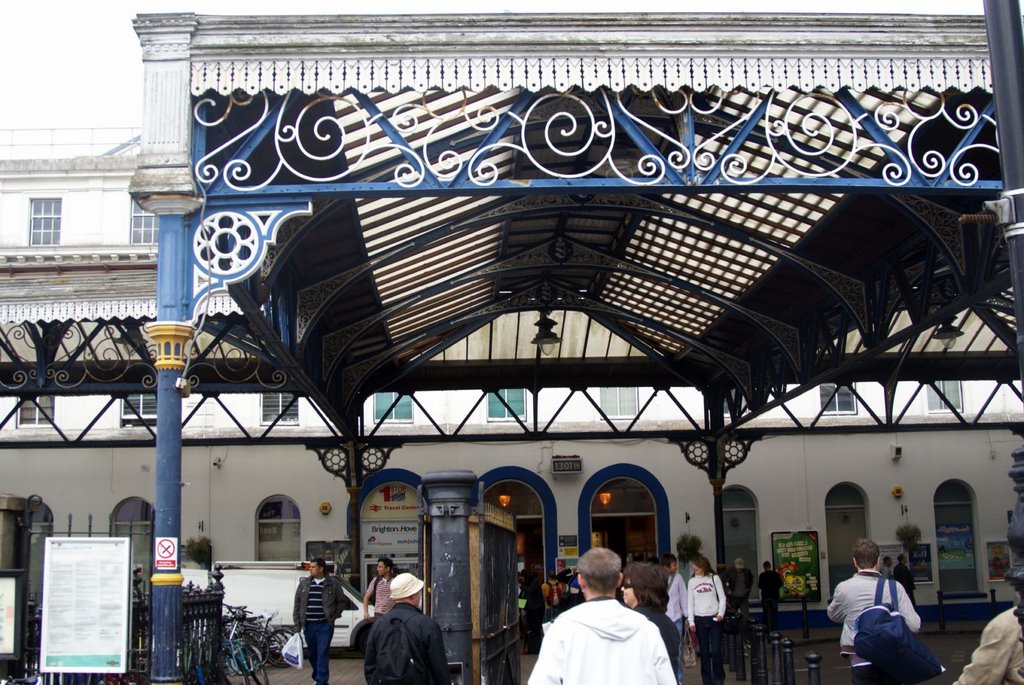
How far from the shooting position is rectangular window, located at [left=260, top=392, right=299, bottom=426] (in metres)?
26.5

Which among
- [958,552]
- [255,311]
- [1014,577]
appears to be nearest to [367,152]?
[255,311]

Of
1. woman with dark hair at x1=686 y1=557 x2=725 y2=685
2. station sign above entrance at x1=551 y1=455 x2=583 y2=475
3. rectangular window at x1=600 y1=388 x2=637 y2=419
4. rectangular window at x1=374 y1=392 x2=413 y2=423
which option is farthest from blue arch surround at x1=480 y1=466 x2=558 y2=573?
woman with dark hair at x1=686 y1=557 x2=725 y2=685

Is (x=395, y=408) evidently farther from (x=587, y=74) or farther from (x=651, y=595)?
(x=651, y=595)

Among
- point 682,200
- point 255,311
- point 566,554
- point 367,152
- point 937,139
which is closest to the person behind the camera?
point 367,152

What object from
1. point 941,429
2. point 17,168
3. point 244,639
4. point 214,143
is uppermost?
point 17,168

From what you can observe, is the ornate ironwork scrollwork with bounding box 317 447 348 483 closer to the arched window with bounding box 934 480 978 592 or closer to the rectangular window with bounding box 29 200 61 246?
the arched window with bounding box 934 480 978 592

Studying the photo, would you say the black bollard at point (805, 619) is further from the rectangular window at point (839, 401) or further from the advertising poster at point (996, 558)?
the advertising poster at point (996, 558)

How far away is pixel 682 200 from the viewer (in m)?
15.2

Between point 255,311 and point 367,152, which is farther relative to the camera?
point 255,311

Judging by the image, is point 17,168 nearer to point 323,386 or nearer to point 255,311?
point 323,386

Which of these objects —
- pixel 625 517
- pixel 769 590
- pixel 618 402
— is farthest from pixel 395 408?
pixel 769 590

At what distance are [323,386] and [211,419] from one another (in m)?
8.93

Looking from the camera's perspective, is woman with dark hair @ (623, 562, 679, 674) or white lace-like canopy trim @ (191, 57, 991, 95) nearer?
woman with dark hair @ (623, 562, 679, 674)

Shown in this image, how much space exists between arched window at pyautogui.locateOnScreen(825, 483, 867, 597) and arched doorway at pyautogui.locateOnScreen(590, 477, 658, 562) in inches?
156
